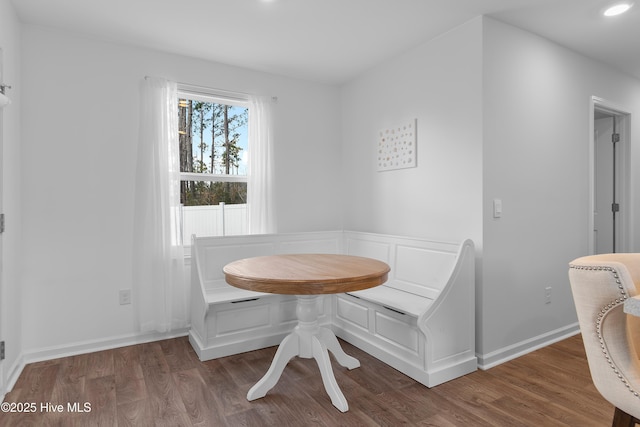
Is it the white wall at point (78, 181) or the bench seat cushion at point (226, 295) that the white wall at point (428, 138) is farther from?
the white wall at point (78, 181)

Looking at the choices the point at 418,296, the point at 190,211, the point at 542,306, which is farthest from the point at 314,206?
the point at 542,306

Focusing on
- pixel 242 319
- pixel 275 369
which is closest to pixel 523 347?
pixel 275 369

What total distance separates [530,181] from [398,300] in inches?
54.4

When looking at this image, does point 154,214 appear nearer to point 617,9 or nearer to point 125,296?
point 125,296

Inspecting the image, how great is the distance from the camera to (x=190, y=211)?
337 cm

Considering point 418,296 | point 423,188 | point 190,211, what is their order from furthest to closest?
point 190,211 → point 423,188 → point 418,296

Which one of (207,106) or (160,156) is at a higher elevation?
(207,106)

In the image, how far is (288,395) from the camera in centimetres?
224

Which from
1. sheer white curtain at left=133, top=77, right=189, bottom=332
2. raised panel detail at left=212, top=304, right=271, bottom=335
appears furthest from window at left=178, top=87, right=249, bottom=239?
raised panel detail at left=212, top=304, right=271, bottom=335

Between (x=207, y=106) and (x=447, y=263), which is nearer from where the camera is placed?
(x=447, y=263)

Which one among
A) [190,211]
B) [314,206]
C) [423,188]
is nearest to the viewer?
[423,188]

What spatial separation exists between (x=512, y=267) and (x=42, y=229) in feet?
11.5

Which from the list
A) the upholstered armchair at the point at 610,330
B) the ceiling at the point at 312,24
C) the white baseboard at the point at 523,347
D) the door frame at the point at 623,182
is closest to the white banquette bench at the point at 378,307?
the white baseboard at the point at 523,347

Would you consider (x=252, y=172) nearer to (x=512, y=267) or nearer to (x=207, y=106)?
(x=207, y=106)
